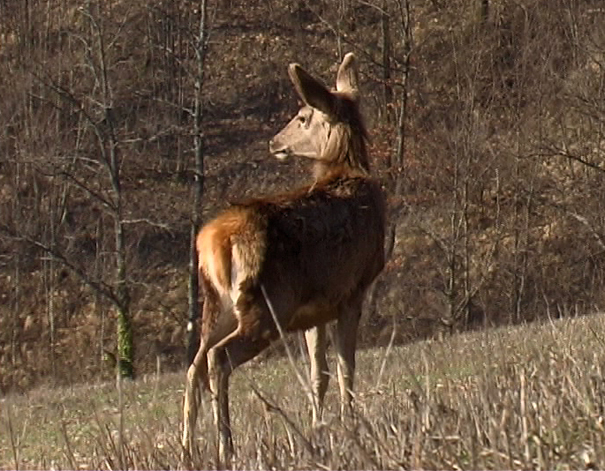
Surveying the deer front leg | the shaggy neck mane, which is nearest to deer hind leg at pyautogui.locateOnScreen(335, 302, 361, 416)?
the deer front leg

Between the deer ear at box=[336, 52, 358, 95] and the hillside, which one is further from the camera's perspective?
the hillside

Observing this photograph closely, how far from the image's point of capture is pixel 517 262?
120ft

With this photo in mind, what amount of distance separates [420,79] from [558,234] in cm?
691

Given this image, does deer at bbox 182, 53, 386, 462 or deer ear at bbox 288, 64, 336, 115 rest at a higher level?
deer ear at bbox 288, 64, 336, 115

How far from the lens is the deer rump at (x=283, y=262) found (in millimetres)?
8914

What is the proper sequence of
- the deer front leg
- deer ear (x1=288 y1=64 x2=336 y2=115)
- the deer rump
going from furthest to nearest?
1. deer ear (x1=288 y1=64 x2=336 y2=115)
2. the deer rump
3. the deer front leg

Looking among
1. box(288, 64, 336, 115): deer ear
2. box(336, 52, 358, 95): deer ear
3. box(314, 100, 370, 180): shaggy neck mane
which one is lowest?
box(314, 100, 370, 180): shaggy neck mane

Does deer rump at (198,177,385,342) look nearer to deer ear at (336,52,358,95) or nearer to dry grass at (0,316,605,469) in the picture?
dry grass at (0,316,605,469)

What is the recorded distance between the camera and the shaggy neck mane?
35.7 feet

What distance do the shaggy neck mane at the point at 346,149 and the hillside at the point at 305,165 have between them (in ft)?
60.5

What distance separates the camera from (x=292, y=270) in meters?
9.14

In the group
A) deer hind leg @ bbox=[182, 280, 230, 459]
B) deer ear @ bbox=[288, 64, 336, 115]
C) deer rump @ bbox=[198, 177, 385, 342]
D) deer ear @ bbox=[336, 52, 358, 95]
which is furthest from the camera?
deer ear @ bbox=[336, 52, 358, 95]

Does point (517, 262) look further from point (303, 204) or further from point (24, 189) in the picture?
point (303, 204)

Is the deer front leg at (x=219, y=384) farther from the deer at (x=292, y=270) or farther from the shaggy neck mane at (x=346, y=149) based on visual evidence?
the shaggy neck mane at (x=346, y=149)
